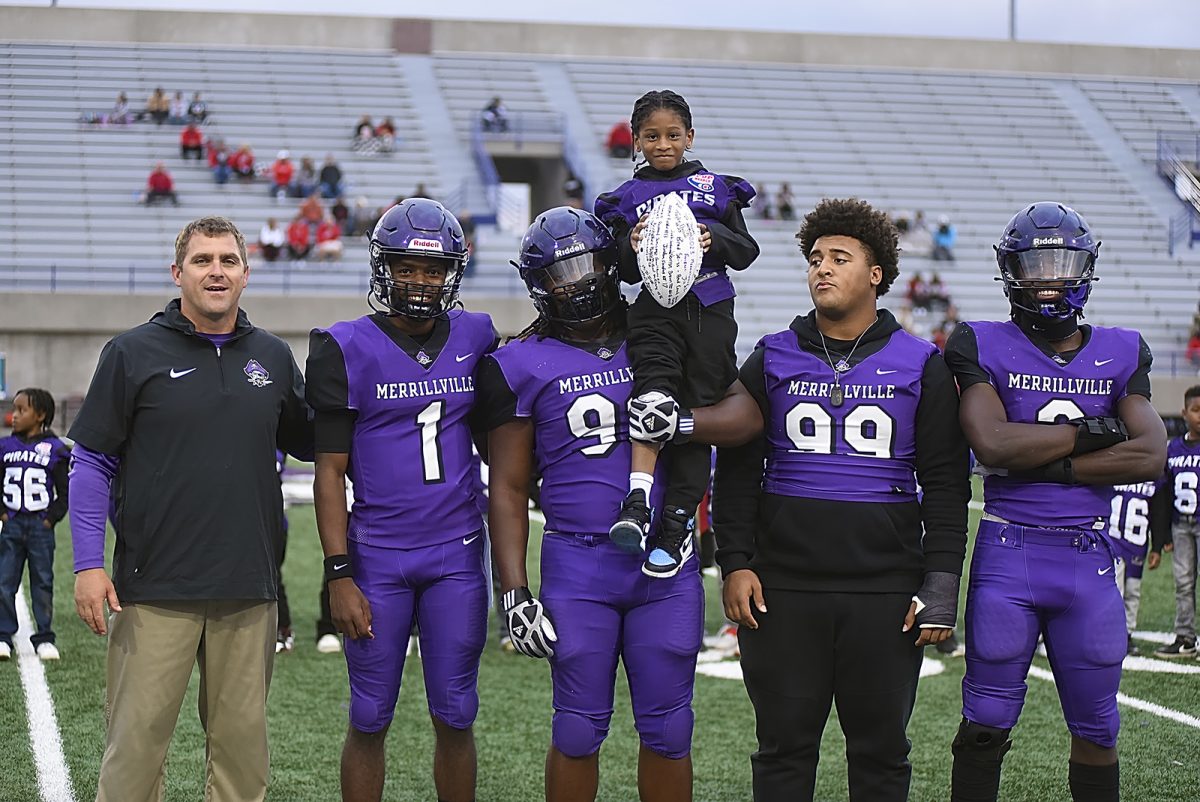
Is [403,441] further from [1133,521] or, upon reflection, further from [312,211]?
[312,211]

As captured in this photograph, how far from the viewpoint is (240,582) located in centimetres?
417

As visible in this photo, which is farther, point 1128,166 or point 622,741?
point 1128,166

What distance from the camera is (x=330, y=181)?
24859 mm

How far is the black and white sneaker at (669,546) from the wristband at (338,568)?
0.88 metres

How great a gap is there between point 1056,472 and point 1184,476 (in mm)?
4677

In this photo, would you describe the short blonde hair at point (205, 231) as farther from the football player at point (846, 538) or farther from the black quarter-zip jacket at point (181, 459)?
the football player at point (846, 538)

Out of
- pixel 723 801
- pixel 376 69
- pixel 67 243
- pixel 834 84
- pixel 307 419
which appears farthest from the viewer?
pixel 834 84

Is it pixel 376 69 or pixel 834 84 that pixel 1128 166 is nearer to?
pixel 834 84

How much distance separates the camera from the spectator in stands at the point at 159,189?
24359 millimetres

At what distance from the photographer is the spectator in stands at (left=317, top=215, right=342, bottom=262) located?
76.0ft

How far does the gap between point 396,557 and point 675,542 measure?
33.2 inches

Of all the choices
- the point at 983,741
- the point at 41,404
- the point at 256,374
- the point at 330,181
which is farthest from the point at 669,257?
the point at 330,181

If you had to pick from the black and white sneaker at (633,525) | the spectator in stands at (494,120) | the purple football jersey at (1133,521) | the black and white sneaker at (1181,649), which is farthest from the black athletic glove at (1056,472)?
the spectator in stands at (494,120)

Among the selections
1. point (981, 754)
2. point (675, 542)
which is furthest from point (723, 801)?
point (675, 542)
